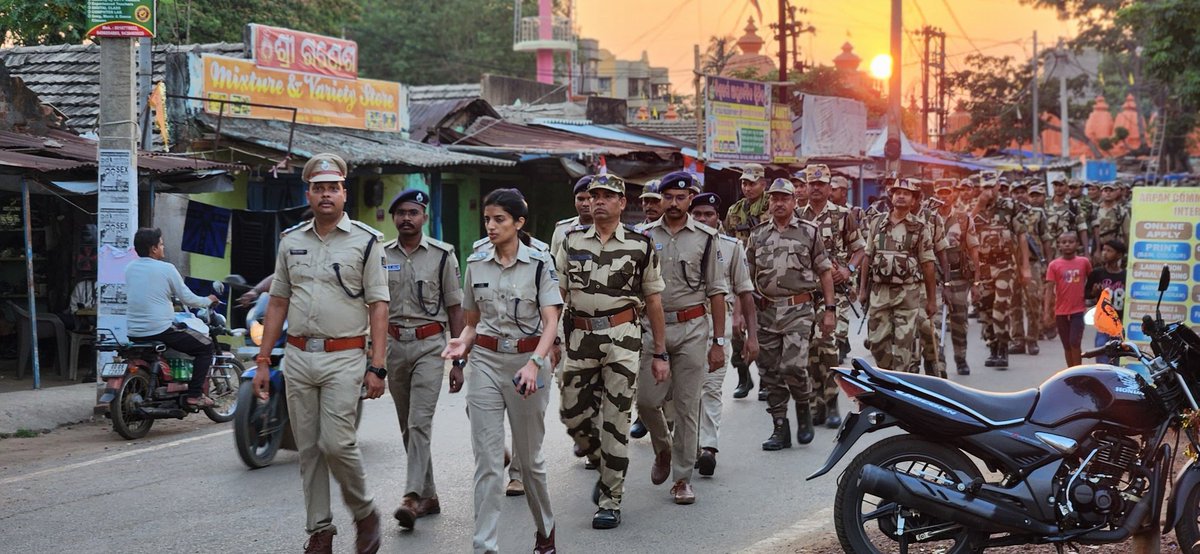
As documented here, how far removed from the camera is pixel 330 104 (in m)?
19.0

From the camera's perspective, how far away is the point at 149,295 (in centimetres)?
1012

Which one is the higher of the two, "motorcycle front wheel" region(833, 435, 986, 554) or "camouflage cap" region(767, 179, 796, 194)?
"camouflage cap" region(767, 179, 796, 194)

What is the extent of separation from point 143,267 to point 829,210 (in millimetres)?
5837

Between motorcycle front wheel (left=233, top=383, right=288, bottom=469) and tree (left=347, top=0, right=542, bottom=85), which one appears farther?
tree (left=347, top=0, right=542, bottom=85)

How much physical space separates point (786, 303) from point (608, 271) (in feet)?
9.56

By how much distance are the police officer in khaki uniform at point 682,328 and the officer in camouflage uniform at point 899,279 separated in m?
2.78

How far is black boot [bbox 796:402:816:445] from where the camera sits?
940cm

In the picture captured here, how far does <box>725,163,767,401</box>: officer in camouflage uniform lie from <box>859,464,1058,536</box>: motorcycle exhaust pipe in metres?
5.84

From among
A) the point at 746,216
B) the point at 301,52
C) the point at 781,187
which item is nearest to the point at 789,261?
the point at 781,187

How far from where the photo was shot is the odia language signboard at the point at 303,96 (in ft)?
55.2

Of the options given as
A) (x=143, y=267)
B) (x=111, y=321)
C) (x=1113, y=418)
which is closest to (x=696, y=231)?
(x=1113, y=418)

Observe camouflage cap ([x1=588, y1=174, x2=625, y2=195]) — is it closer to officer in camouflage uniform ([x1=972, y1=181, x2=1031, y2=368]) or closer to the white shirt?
the white shirt

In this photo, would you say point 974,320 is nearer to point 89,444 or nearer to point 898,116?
point 898,116

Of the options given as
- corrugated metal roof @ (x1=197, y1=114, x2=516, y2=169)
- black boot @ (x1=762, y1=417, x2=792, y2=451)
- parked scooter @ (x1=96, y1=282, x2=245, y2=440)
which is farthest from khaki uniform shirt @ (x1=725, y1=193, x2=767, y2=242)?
corrugated metal roof @ (x1=197, y1=114, x2=516, y2=169)
